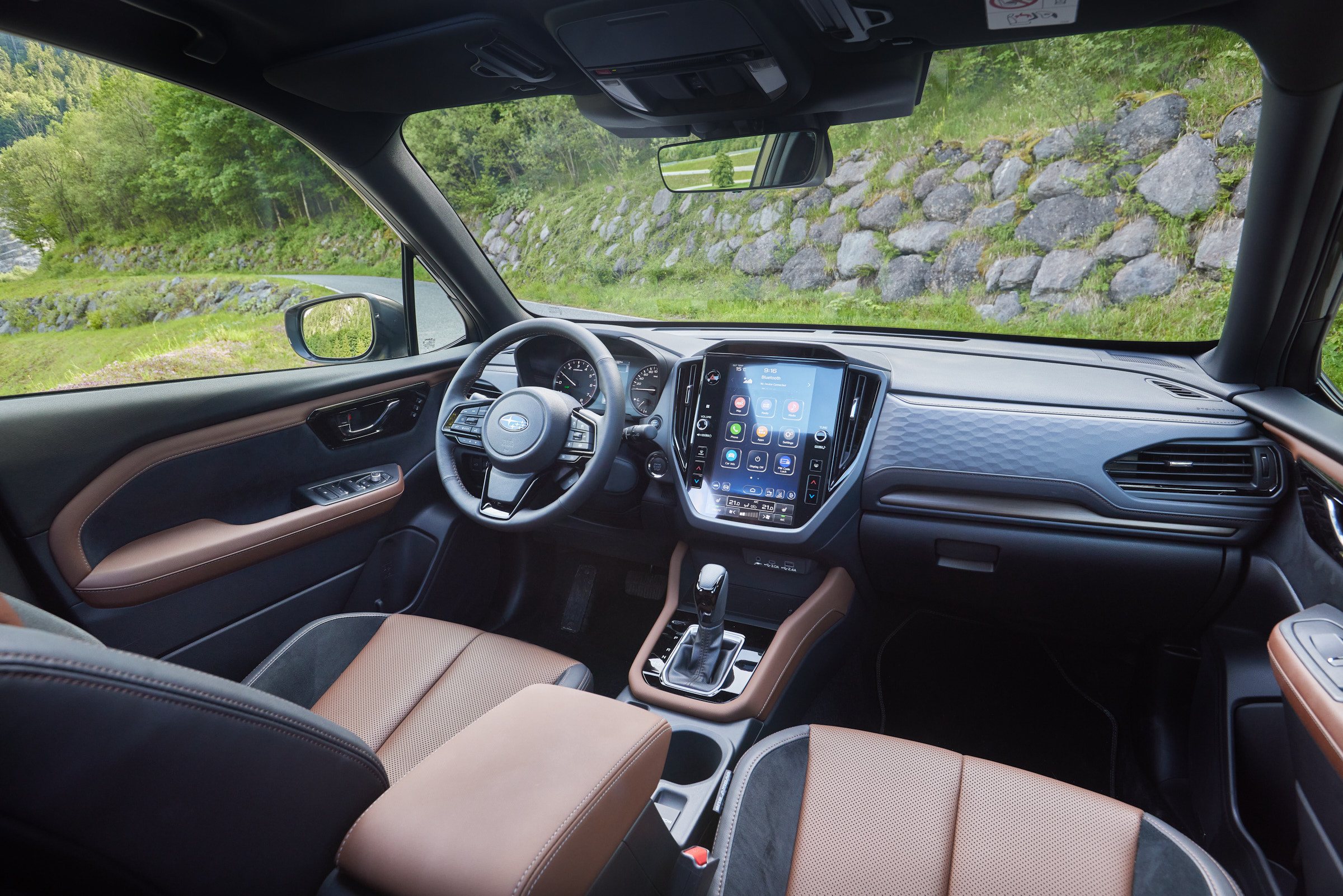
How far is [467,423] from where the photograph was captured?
2.24 meters

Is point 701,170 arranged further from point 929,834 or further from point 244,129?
point 929,834

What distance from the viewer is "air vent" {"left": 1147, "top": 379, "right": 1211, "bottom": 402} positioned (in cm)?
194

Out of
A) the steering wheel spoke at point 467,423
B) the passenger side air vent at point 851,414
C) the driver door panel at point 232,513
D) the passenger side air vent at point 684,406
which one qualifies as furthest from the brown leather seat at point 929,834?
the driver door panel at point 232,513

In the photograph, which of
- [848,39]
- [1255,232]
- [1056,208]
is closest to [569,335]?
[848,39]

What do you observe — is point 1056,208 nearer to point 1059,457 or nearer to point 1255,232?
point 1255,232

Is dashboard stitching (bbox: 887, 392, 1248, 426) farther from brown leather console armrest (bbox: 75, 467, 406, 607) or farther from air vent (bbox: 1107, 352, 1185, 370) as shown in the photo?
brown leather console armrest (bbox: 75, 467, 406, 607)

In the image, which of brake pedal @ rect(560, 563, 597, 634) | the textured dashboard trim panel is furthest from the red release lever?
brake pedal @ rect(560, 563, 597, 634)

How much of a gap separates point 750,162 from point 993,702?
1967 mm

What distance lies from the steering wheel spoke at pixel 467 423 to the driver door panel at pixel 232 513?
1.34 ft

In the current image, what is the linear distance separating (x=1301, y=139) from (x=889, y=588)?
154 cm

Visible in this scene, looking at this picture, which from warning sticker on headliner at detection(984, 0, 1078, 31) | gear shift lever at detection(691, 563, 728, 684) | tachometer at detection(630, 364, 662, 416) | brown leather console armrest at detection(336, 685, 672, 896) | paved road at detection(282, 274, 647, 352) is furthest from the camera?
paved road at detection(282, 274, 647, 352)

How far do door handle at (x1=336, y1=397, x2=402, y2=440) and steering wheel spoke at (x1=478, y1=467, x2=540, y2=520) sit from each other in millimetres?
618

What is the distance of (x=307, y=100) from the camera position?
2.25 m

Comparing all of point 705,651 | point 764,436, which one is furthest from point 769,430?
point 705,651
